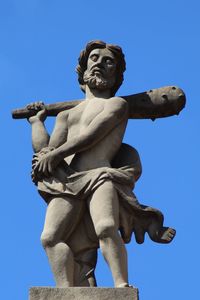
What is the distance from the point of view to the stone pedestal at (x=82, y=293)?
43.0 ft

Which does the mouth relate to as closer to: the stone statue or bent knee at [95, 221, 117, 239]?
the stone statue

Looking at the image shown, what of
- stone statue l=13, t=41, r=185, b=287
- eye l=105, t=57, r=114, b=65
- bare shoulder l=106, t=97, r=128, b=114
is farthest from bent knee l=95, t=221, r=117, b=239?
eye l=105, t=57, r=114, b=65

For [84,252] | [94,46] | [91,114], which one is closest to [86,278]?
[84,252]

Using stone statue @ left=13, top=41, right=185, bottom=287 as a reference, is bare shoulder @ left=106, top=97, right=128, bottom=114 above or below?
above

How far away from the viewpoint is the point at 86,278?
45.7ft

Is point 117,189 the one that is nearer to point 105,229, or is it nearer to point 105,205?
point 105,205

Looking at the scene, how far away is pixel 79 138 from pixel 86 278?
6.07 ft

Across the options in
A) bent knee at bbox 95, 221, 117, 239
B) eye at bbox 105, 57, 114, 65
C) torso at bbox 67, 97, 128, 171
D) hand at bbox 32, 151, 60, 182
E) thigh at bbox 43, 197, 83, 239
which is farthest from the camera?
eye at bbox 105, 57, 114, 65

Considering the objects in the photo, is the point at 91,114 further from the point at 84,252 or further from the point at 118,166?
the point at 84,252

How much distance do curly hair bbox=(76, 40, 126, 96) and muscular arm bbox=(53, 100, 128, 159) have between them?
79 centimetres

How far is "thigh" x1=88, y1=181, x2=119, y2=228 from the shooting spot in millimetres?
13742

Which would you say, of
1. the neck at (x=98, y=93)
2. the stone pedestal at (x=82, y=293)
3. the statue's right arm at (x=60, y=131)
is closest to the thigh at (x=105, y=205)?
the stone pedestal at (x=82, y=293)

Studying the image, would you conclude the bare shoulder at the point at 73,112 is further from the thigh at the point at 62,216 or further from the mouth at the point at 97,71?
the thigh at the point at 62,216

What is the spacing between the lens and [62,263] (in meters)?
13.7
